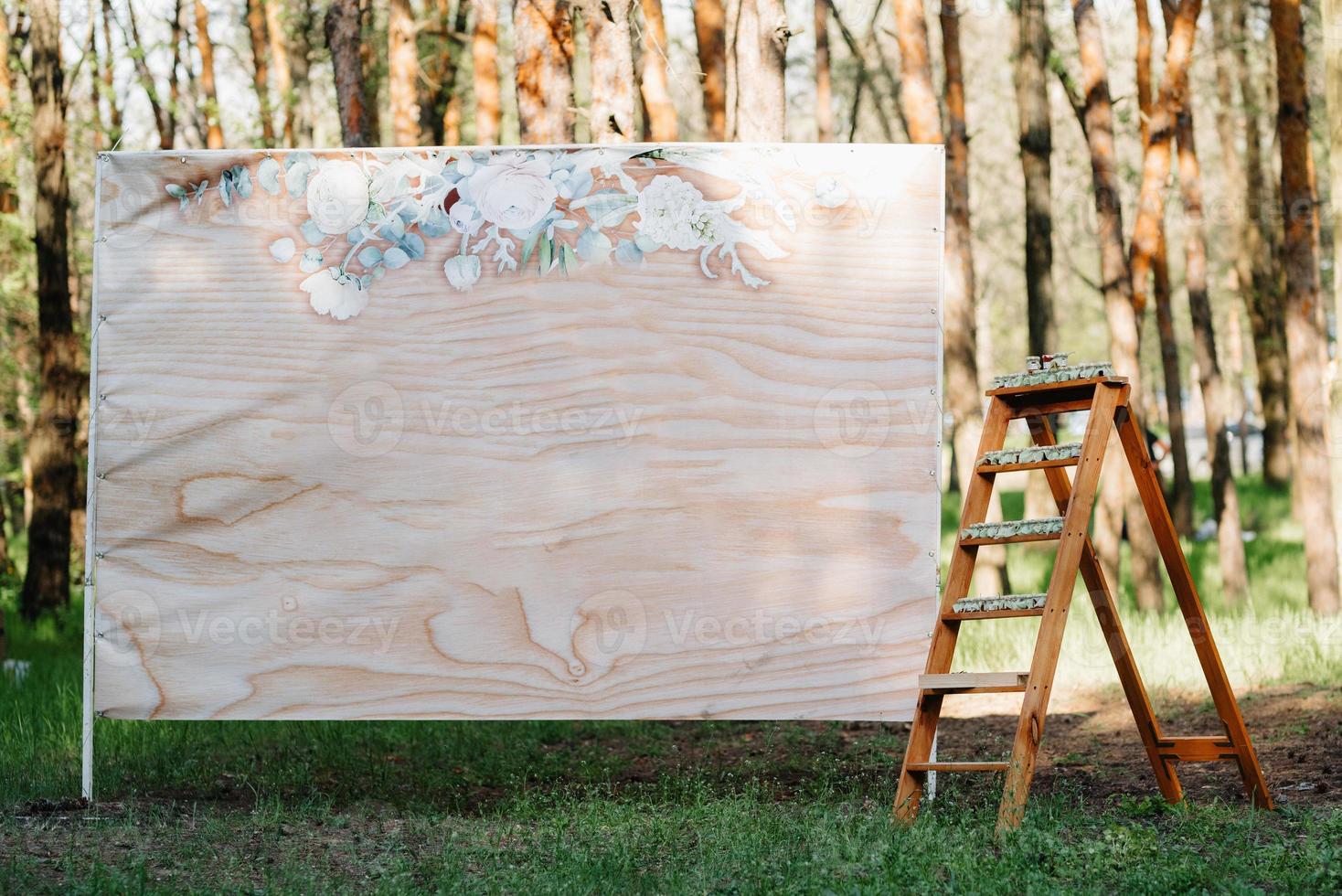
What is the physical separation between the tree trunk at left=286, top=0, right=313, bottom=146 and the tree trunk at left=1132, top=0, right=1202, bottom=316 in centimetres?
852

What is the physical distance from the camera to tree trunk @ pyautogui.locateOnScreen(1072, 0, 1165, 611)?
33.4 ft

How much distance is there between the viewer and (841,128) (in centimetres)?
2039

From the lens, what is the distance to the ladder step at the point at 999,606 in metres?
4.19

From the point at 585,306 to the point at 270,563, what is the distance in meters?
1.45

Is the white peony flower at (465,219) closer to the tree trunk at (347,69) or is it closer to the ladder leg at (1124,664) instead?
the ladder leg at (1124,664)

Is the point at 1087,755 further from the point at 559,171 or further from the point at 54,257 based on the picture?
the point at 54,257

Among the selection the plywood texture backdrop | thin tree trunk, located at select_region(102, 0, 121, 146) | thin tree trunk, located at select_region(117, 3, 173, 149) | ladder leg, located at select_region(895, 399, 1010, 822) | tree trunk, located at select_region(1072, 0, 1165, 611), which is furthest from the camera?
thin tree trunk, located at select_region(102, 0, 121, 146)

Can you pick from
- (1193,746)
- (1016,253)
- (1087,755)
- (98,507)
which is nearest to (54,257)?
(98,507)

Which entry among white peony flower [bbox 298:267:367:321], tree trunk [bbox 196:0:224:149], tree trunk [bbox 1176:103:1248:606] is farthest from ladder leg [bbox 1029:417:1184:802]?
tree trunk [bbox 196:0:224:149]

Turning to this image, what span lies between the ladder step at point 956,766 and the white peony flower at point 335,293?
249cm

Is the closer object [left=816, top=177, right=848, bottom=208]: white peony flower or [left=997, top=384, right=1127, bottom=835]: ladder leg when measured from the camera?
[left=997, top=384, right=1127, bottom=835]: ladder leg

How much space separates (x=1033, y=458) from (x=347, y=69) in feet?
26.2

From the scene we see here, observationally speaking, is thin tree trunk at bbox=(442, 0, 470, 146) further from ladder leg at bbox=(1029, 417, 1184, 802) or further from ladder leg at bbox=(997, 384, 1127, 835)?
ladder leg at bbox=(997, 384, 1127, 835)

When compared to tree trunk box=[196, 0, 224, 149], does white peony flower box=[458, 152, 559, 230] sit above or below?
below
